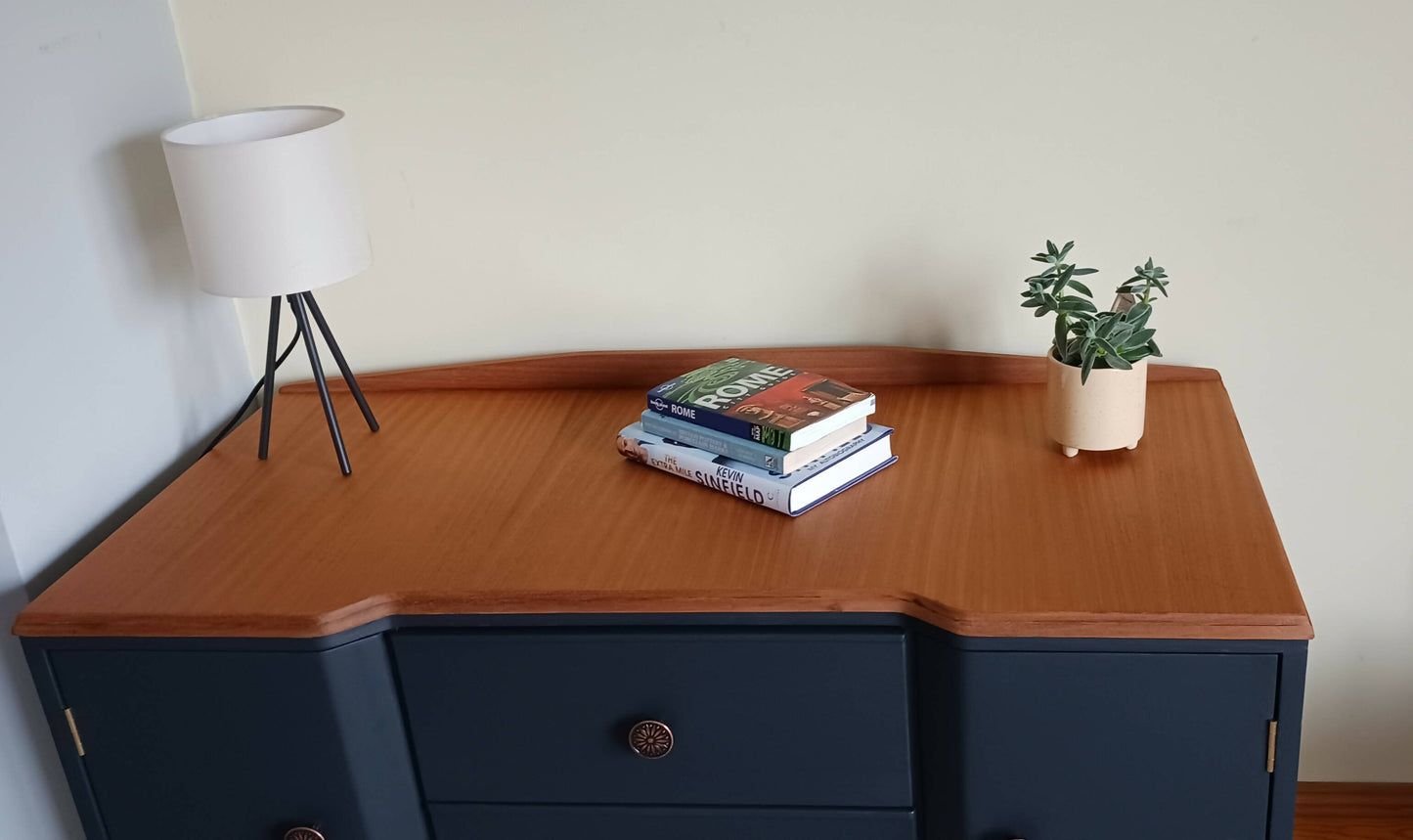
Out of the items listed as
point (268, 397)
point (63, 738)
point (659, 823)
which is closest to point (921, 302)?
point (659, 823)

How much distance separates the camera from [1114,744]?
1096 mm

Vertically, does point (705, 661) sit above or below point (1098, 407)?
below

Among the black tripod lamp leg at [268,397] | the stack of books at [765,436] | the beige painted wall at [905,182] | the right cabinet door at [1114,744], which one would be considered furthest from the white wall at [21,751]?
the right cabinet door at [1114,744]

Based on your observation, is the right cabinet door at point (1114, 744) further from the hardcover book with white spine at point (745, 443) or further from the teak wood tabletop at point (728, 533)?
the hardcover book with white spine at point (745, 443)

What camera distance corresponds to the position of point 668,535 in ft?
4.01

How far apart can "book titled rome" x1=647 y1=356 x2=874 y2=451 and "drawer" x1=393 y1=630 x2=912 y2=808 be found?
23cm

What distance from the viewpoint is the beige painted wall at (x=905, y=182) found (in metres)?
1.40

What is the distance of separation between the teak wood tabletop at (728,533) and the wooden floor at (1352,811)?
2.19ft

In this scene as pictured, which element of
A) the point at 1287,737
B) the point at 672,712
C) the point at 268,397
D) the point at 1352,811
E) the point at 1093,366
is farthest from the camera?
the point at 1352,811

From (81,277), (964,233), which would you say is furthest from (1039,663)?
(81,277)

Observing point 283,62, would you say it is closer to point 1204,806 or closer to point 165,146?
point 165,146

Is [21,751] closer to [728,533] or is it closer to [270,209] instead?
[270,209]

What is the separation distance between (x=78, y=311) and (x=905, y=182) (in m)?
0.97

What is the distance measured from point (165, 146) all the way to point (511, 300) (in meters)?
0.46
